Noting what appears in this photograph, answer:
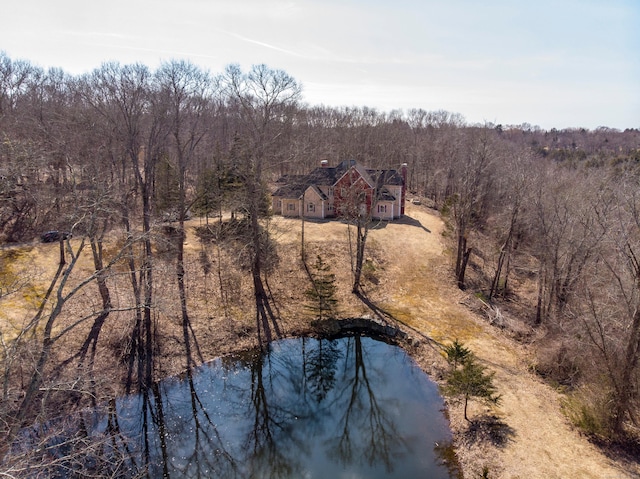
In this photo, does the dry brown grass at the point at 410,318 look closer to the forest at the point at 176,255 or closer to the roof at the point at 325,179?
the forest at the point at 176,255

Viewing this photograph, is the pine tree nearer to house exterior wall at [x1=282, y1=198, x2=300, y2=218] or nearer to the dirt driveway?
the dirt driveway

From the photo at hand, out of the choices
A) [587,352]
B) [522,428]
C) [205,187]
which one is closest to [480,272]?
[587,352]

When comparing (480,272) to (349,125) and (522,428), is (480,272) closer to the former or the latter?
(522,428)

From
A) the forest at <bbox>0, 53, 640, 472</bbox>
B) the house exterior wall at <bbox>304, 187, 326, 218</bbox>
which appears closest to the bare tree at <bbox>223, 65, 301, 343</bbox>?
the forest at <bbox>0, 53, 640, 472</bbox>

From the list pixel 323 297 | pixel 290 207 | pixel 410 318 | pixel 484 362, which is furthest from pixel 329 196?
pixel 484 362

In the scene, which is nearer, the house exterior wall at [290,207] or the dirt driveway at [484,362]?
the dirt driveway at [484,362]

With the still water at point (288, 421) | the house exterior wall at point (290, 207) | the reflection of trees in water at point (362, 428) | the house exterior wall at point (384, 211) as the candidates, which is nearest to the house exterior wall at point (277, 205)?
the house exterior wall at point (290, 207)
